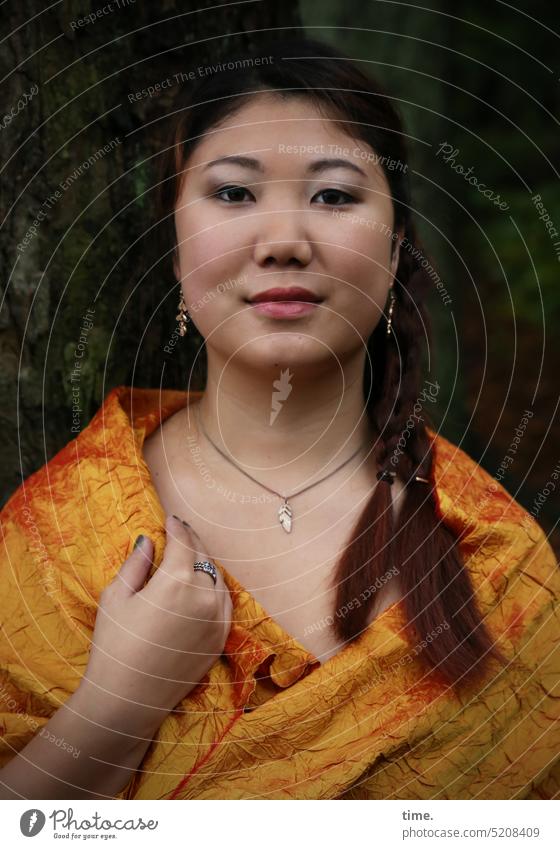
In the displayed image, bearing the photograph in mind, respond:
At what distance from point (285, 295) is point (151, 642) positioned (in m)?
0.45

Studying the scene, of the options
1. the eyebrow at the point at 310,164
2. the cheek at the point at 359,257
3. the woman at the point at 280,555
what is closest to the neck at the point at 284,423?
the woman at the point at 280,555

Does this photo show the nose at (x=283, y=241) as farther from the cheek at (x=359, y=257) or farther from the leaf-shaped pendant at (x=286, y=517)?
the leaf-shaped pendant at (x=286, y=517)

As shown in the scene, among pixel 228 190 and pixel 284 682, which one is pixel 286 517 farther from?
pixel 228 190

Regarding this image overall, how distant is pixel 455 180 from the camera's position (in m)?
3.21

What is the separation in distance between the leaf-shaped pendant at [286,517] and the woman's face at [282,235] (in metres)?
0.22

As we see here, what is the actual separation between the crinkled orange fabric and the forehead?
417 mm

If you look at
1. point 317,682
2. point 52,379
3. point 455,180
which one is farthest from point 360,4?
point 317,682

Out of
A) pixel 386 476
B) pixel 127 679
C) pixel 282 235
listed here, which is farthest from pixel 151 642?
pixel 282 235

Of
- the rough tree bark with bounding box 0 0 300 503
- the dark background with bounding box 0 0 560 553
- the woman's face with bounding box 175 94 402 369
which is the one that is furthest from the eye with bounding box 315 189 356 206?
the rough tree bark with bounding box 0 0 300 503

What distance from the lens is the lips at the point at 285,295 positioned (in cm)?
120

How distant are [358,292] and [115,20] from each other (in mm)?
665

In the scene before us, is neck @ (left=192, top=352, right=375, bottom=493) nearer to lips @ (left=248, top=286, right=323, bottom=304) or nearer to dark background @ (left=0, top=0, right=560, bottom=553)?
lips @ (left=248, top=286, right=323, bottom=304)

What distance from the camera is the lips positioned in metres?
1.20
